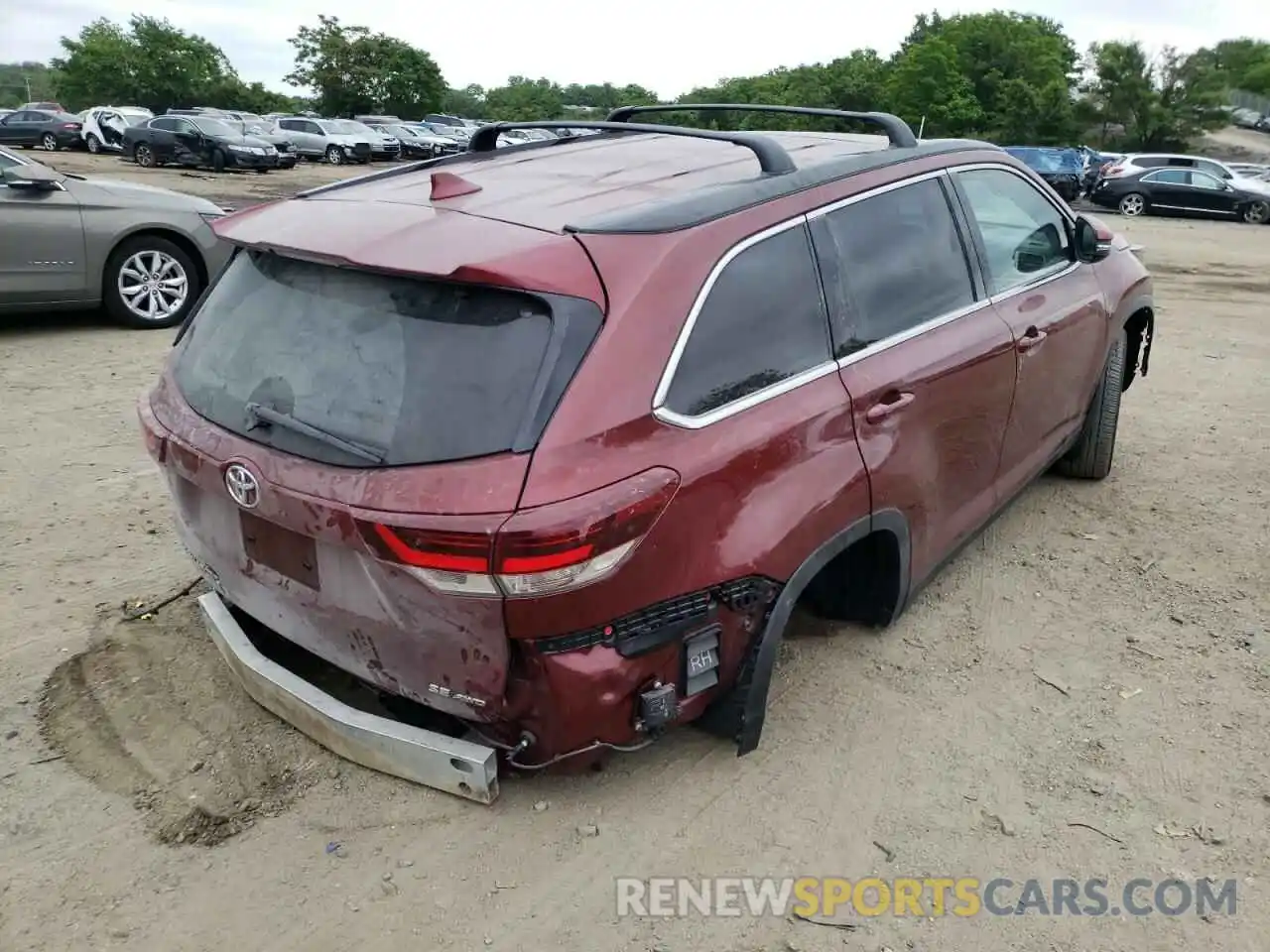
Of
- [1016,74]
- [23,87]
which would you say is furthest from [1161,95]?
[23,87]

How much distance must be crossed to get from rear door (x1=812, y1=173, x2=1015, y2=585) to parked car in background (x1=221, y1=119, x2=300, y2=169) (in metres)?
29.6

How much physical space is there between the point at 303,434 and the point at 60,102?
85039 millimetres

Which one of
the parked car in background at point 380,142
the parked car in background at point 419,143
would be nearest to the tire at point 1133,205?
the parked car in background at point 419,143

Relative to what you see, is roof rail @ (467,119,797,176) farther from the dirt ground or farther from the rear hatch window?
the dirt ground

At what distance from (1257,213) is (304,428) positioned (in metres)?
26.0

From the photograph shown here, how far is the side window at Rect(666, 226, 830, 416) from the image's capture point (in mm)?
2512

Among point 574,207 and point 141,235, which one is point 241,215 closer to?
point 574,207

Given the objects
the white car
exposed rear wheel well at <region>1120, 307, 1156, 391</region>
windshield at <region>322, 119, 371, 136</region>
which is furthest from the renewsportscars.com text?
windshield at <region>322, 119, 371, 136</region>

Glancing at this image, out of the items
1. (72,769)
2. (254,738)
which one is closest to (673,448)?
(254,738)

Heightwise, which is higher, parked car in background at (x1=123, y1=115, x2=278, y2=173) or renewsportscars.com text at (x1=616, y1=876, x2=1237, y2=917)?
parked car in background at (x1=123, y1=115, x2=278, y2=173)

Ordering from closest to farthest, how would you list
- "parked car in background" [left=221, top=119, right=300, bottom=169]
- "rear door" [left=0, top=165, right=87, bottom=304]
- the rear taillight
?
the rear taillight < "rear door" [left=0, top=165, right=87, bottom=304] < "parked car in background" [left=221, top=119, right=300, bottom=169]

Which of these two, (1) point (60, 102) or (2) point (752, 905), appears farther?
(1) point (60, 102)

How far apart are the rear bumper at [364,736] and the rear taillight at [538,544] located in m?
0.55

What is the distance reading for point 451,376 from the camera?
7.67ft
